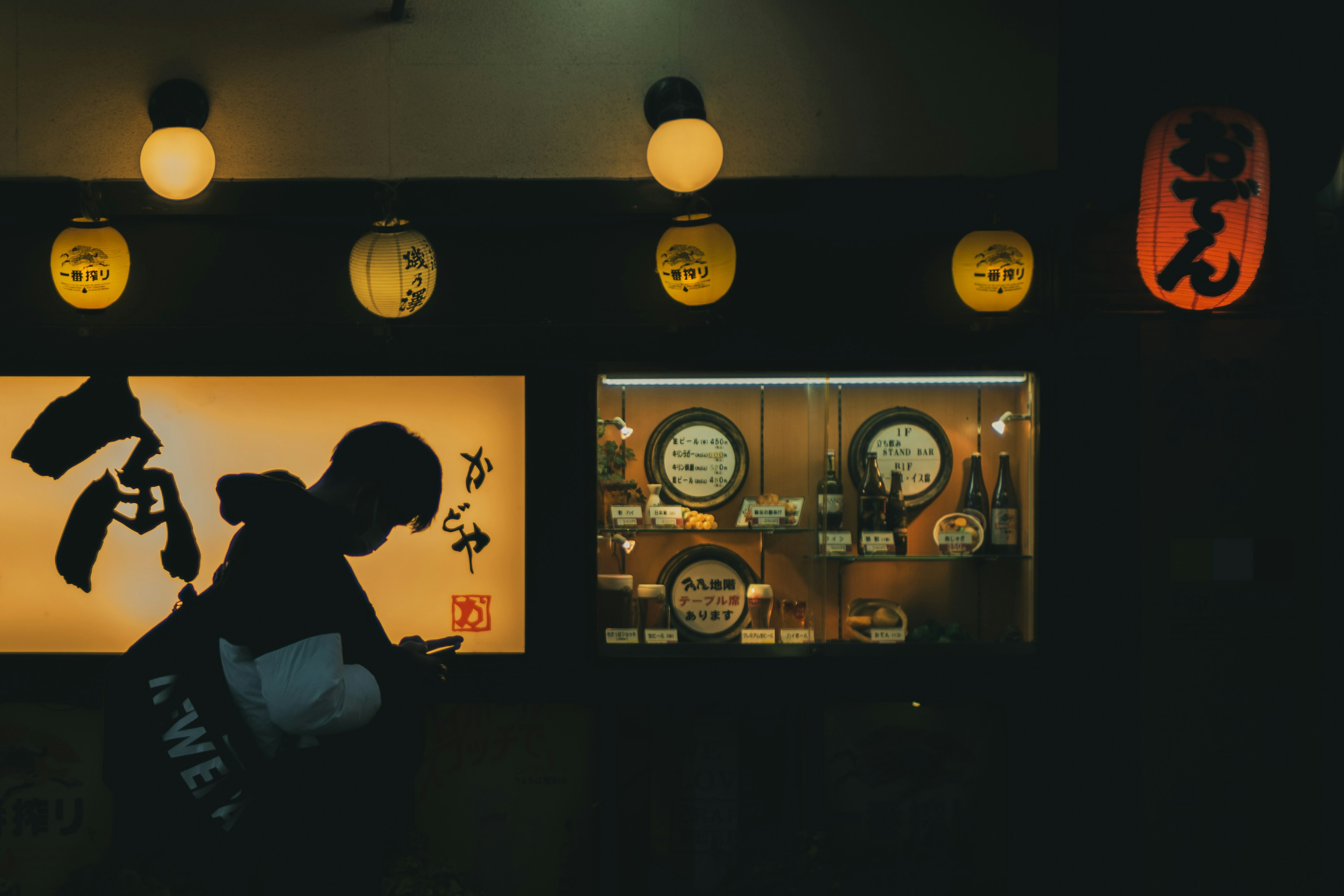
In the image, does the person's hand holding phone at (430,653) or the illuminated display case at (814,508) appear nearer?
the person's hand holding phone at (430,653)

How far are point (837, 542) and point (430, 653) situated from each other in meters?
2.55

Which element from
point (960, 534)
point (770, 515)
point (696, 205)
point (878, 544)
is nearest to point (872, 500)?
point (878, 544)

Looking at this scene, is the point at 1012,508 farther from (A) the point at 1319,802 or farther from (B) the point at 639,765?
(B) the point at 639,765

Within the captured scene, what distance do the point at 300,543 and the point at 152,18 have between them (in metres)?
3.84

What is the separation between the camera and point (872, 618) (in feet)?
17.5

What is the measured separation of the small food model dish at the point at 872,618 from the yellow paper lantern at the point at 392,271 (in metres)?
3.10

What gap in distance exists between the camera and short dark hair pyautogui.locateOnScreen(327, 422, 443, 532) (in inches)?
130

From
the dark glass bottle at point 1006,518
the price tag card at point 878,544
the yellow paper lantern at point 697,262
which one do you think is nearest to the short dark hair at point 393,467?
the yellow paper lantern at point 697,262

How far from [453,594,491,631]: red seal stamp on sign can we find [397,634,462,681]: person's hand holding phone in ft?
3.56

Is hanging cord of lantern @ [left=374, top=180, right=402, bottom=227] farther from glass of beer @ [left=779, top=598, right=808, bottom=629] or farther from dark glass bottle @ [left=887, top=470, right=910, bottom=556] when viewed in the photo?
dark glass bottle @ [left=887, top=470, right=910, bottom=556]

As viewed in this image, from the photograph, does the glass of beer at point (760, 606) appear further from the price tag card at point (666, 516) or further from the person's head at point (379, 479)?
the person's head at point (379, 479)

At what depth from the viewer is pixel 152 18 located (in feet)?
16.5

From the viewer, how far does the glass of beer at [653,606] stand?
5.35m

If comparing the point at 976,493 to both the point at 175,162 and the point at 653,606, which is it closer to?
the point at 653,606
